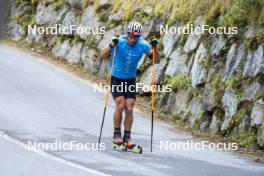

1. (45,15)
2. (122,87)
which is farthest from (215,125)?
(45,15)

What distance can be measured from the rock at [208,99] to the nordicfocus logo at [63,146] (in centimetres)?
345

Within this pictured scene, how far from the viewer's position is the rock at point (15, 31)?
2626 cm

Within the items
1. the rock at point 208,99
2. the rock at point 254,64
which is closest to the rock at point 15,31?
the rock at point 208,99

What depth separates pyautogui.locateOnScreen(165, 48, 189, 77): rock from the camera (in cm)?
1672

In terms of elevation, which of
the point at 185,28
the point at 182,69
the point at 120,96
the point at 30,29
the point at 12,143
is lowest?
the point at 12,143

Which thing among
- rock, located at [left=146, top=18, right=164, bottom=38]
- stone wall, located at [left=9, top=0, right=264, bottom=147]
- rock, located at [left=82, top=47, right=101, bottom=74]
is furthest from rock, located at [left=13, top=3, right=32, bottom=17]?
rock, located at [left=146, top=18, right=164, bottom=38]

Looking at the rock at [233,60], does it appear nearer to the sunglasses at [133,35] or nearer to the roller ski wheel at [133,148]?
the sunglasses at [133,35]

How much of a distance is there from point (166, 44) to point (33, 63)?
6003 mm

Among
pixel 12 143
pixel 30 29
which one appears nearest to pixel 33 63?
pixel 30 29

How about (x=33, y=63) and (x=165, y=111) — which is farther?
(x=33, y=63)

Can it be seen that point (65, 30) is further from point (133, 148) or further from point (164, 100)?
point (133, 148)

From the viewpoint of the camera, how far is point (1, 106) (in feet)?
50.3

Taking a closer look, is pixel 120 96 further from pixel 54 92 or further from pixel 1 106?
pixel 54 92

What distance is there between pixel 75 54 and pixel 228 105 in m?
9.36
